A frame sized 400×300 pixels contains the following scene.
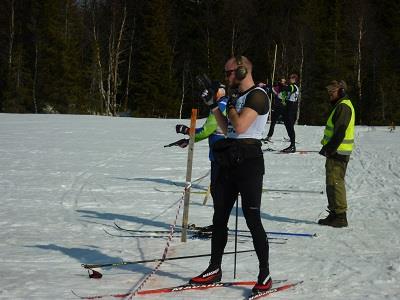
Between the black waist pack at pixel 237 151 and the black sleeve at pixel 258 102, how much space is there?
0.24 metres

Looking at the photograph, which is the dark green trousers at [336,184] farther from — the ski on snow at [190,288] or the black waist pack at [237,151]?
the black waist pack at [237,151]

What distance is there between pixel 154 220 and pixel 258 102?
3428mm

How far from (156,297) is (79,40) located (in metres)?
35.0

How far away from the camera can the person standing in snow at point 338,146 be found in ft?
20.3

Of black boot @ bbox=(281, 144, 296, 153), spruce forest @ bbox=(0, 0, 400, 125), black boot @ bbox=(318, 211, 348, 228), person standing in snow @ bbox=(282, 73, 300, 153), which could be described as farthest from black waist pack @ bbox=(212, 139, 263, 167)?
spruce forest @ bbox=(0, 0, 400, 125)

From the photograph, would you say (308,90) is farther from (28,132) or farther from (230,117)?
(230,117)

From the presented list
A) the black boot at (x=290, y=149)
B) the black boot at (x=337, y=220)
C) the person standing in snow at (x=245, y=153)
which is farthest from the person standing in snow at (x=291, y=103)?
the person standing in snow at (x=245, y=153)

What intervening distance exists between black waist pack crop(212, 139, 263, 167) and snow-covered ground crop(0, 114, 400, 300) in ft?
3.35

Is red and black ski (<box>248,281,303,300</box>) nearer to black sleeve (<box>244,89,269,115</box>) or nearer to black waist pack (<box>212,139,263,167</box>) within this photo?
black waist pack (<box>212,139,263,167</box>)

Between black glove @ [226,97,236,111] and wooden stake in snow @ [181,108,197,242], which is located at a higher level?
black glove @ [226,97,236,111]

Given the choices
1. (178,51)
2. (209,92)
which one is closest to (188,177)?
(209,92)

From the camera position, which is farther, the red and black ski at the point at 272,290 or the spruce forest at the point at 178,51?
the spruce forest at the point at 178,51

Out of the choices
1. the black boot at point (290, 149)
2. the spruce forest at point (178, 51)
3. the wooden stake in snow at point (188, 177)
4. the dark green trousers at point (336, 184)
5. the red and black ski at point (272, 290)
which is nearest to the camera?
the red and black ski at point (272, 290)

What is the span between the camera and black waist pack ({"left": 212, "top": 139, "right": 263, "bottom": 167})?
3.85 metres
